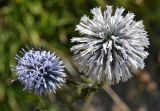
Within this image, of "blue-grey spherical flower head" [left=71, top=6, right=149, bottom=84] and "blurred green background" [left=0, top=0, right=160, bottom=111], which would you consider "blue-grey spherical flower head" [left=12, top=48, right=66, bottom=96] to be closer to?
"blue-grey spherical flower head" [left=71, top=6, right=149, bottom=84]

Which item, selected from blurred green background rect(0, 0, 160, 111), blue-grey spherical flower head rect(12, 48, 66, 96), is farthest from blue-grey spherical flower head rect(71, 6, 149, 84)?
blurred green background rect(0, 0, 160, 111)

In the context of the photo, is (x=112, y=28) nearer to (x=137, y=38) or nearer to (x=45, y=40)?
(x=137, y=38)

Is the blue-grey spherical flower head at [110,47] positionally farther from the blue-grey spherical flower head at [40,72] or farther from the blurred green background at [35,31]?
the blurred green background at [35,31]

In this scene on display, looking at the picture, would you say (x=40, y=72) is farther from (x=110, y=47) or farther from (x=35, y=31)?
(x=35, y=31)

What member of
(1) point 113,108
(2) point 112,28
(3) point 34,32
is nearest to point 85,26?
(2) point 112,28

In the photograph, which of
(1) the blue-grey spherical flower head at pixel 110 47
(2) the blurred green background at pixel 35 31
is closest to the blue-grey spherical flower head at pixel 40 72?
(1) the blue-grey spherical flower head at pixel 110 47

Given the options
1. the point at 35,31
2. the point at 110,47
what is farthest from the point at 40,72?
the point at 35,31
